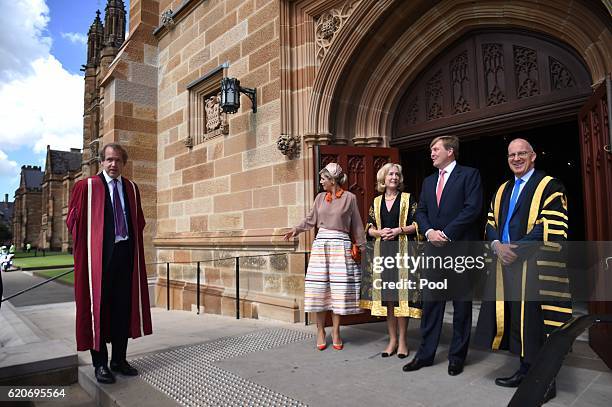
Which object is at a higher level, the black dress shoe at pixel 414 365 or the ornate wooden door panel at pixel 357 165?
the ornate wooden door panel at pixel 357 165

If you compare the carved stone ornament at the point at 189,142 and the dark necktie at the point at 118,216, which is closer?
the dark necktie at the point at 118,216

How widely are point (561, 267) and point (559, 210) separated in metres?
0.31

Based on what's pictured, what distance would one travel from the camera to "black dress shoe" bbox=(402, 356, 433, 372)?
111 inches

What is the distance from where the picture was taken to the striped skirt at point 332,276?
3.38 m

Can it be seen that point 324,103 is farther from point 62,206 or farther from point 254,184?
point 62,206

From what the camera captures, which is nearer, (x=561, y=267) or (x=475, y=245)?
(x=561, y=267)

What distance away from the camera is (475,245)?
2.76 metres

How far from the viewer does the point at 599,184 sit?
2889 mm

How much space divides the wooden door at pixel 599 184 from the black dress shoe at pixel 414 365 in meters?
1.14

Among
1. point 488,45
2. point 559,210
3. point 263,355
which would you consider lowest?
point 263,355

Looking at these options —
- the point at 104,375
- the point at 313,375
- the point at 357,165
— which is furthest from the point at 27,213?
the point at 313,375

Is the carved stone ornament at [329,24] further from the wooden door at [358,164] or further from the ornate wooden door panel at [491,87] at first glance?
the wooden door at [358,164]

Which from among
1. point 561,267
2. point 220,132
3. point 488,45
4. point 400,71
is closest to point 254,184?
point 220,132

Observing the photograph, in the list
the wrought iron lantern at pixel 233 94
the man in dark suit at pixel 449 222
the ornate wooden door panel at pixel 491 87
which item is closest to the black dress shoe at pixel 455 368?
the man in dark suit at pixel 449 222
